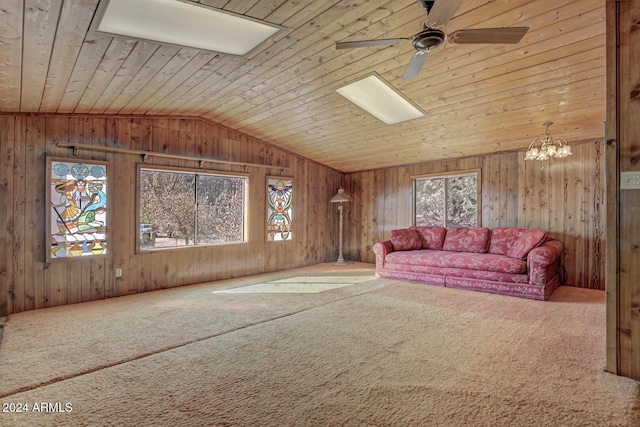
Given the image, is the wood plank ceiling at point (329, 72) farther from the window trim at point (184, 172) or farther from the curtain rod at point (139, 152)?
the window trim at point (184, 172)

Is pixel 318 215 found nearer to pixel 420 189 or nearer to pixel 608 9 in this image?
pixel 420 189

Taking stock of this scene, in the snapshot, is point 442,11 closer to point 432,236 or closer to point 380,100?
point 380,100

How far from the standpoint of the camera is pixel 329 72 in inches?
138

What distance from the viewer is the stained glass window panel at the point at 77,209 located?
3.80m

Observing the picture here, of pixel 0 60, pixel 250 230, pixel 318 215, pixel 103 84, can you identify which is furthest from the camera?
pixel 318 215

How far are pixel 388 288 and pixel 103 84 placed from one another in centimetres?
438

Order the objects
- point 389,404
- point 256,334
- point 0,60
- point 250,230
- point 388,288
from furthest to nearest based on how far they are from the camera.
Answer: point 250,230
point 388,288
point 256,334
point 0,60
point 389,404

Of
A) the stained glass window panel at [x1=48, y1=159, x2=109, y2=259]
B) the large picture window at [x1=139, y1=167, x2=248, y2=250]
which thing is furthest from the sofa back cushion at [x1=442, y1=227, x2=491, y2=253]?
the stained glass window panel at [x1=48, y1=159, x2=109, y2=259]

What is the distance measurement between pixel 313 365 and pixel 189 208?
3.81 m

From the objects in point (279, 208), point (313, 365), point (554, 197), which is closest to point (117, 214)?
point (279, 208)

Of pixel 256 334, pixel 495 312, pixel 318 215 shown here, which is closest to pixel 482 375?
pixel 495 312

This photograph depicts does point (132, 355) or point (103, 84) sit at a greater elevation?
point (103, 84)

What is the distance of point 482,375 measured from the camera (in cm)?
216

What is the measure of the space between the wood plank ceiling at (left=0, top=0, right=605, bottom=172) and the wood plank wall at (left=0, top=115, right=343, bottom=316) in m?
0.28
